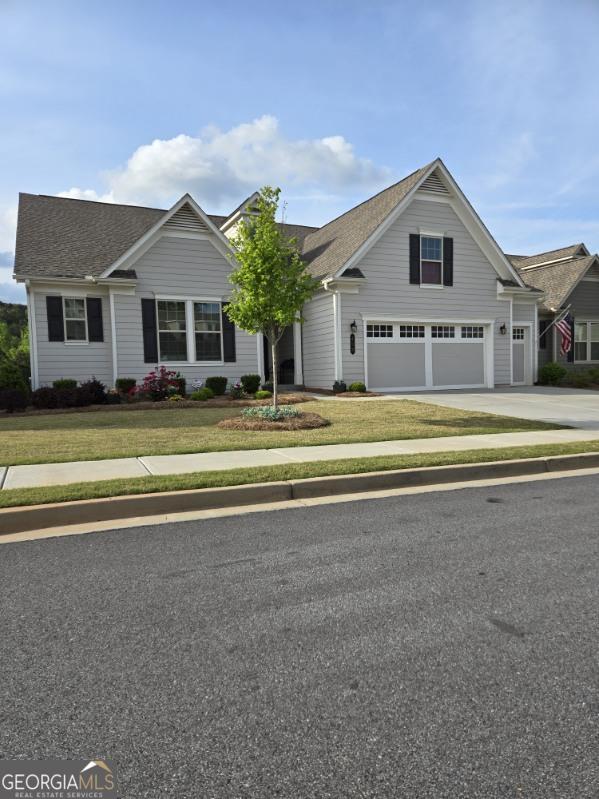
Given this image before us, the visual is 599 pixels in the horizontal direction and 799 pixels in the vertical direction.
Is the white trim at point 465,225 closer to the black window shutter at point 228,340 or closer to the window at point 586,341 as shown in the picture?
the black window shutter at point 228,340

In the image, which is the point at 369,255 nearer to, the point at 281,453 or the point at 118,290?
the point at 118,290

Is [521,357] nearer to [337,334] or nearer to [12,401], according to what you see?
[337,334]

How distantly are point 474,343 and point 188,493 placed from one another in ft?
57.6

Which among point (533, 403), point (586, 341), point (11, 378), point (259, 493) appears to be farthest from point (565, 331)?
point (11, 378)

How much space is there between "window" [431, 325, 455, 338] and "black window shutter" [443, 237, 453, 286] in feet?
5.38

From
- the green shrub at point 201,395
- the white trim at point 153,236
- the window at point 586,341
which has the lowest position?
the green shrub at point 201,395

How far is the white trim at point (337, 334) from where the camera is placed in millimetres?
18000

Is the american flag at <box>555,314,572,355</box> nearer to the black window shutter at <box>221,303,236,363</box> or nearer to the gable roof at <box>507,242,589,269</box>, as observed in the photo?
the gable roof at <box>507,242,589,269</box>

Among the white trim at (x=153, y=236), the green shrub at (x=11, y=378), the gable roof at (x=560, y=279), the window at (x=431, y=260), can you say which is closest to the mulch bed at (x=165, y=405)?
the green shrub at (x=11, y=378)

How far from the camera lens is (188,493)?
5.45m

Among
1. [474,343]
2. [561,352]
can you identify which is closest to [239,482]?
[474,343]

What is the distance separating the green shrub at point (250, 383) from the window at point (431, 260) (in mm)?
7376

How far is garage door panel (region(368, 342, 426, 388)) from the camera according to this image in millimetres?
18875

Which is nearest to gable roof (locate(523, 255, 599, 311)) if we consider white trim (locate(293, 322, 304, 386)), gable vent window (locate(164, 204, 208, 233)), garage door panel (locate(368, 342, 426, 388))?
garage door panel (locate(368, 342, 426, 388))
